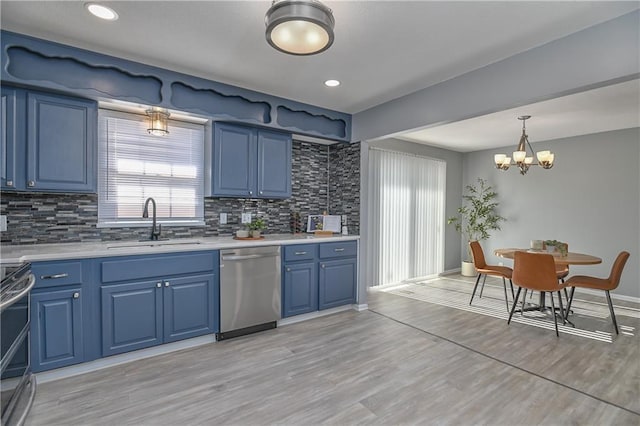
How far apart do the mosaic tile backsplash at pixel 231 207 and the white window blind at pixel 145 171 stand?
11 cm

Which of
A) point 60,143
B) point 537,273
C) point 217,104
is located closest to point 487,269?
point 537,273

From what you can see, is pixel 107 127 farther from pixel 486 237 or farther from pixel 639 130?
pixel 639 130

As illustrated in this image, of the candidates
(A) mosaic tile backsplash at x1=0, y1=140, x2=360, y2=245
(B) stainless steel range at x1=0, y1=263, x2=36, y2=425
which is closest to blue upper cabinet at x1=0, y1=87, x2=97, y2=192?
(A) mosaic tile backsplash at x1=0, y1=140, x2=360, y2=245

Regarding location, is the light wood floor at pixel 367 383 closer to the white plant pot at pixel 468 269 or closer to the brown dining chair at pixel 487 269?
the brown dining chair at pixel 487 269

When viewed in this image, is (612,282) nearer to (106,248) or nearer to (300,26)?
(300,26)

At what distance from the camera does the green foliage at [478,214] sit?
6.23 metres

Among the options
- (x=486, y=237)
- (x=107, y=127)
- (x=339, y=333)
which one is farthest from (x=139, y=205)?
(x=486, y=237)

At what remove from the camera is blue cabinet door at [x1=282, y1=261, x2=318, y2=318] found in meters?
3.50

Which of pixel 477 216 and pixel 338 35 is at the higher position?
pixel 338 35

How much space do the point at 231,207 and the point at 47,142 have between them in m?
1.73

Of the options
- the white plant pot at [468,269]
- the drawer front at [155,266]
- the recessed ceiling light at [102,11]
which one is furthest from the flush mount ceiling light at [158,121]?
the white plant pot at [468,269]

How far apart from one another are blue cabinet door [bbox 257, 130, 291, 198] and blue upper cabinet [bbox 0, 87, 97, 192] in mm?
1546

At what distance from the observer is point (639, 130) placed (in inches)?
184

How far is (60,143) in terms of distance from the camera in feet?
8.44
